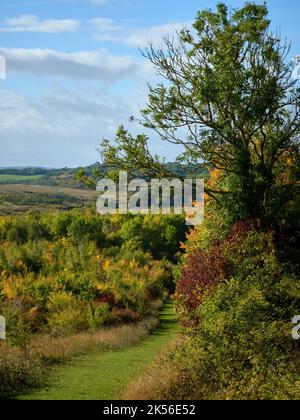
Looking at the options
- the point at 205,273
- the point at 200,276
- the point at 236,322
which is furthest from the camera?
the point at 200,276

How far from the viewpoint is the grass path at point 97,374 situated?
18.0m

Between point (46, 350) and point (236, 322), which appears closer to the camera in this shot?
point (236, 322)

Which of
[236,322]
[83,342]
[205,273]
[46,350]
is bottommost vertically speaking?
[83,342]

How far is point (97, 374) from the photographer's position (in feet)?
71.3

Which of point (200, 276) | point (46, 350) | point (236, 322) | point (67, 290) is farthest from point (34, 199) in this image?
point (236, 322)

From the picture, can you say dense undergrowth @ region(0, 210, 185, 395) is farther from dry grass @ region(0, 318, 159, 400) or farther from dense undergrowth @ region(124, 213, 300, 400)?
dense undergrowth @ region(124, 213, 300, 400)

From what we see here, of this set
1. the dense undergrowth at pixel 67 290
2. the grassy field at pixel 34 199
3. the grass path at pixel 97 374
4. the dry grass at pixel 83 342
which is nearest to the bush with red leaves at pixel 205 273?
the grass path at pixel 97 374

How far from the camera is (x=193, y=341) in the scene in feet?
61.7

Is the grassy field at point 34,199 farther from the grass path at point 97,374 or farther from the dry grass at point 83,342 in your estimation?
the grass path at point 97,374

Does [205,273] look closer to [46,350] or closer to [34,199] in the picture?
[46,350]

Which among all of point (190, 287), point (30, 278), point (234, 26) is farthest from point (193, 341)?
point (30, 278)

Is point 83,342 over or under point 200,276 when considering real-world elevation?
under

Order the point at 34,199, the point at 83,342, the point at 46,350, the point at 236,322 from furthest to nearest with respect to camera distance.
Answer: the point at 34,199 < the point at 83,342 < the point at 46,350 < the point at 236,322

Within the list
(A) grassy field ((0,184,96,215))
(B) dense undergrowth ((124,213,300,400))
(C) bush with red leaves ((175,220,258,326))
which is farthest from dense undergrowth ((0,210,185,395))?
(A) grassy field ((0,184,96,215))
